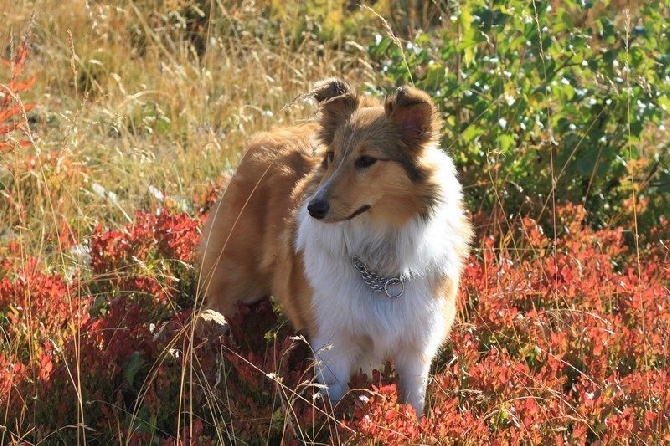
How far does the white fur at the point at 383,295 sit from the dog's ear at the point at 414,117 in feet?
0.33

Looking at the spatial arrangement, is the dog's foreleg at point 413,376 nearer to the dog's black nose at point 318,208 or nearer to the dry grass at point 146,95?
the dog's black nose at point 318,208

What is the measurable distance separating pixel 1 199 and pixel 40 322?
1974 millimetres

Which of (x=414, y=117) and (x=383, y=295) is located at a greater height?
(x=414, y=117)

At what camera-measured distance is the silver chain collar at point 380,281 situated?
426cm

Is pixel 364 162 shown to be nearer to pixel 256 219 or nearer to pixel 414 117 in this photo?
pixel 414 117

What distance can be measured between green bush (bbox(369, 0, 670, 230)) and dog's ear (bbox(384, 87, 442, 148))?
172cm

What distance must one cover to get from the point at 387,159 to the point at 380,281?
0.58 metres

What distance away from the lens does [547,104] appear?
6082 millimetres

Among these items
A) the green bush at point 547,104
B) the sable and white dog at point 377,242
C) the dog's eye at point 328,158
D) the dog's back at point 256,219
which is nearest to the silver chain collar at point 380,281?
the sable and white dog at point 377,242

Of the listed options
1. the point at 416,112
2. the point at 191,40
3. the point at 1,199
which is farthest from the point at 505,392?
the point at 191,40

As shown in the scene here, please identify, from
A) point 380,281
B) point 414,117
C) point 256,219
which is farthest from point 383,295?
point 256,219

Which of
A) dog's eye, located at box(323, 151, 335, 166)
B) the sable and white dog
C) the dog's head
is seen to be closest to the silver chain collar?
the sable and white dog

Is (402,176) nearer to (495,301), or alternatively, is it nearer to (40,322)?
(495,301)

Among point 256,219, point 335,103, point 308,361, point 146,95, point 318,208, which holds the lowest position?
point 146,95
